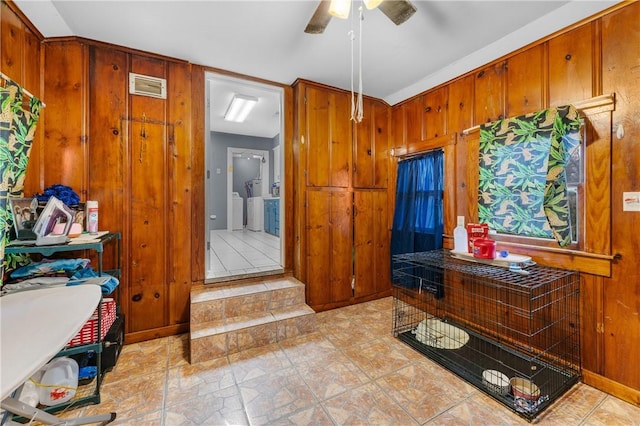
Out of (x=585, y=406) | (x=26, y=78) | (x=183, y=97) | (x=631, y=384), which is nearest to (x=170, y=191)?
(x=183, y=97)

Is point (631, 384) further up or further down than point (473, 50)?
further down

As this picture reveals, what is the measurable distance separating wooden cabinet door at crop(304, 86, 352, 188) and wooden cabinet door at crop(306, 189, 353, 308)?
0.19 m

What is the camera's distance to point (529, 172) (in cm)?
216

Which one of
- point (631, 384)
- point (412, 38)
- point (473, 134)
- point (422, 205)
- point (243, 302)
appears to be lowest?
point (631, 384)

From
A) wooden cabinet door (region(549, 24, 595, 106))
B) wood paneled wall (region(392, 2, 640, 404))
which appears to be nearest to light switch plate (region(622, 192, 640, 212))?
wood paneled wall (region(392, 2, 640, 404))

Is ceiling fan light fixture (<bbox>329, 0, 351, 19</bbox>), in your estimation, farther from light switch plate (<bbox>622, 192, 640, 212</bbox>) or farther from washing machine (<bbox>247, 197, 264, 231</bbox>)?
washing machine (<bbox>247, 197, 264, 231</bbox>)

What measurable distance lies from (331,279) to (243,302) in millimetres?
1067

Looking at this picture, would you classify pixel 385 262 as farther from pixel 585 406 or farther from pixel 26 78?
pixel 26 78

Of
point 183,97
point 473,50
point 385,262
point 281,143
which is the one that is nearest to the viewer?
point 473,50

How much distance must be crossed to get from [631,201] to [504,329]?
4.32 ft

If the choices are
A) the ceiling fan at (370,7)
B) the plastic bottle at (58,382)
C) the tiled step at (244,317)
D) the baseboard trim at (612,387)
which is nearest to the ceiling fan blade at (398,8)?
the ceiling fan at (370,7)

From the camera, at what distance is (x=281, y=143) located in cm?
308

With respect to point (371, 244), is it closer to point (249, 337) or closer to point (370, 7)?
point (249, 337)

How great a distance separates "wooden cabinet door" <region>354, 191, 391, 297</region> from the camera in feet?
11.0
